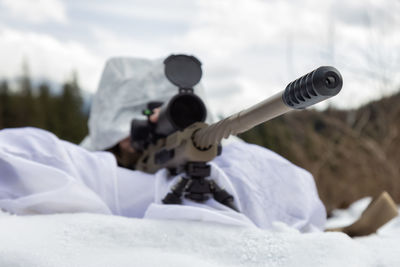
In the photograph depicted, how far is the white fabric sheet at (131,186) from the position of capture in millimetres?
1067

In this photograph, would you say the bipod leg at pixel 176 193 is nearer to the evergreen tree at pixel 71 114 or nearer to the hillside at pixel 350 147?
the hillside at pixel 350 147

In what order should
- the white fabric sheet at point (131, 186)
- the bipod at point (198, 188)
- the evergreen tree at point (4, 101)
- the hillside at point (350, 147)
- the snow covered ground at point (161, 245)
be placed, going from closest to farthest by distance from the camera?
the snow covered ground at point (161, 245) → the white fabric sheet at point (131, 186) → the bipod at point (198, 188) → the hillside at point (350, 147) → the evergreen tree at point (4, 101)

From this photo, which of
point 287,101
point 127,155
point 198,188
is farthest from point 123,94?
point 287,101

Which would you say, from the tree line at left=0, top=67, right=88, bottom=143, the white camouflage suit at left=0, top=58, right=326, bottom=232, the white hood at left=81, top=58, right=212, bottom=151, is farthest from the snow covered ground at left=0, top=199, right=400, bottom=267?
the tree line at left=0, top=67, right=88, bottom=143

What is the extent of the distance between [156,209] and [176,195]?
0.35ft

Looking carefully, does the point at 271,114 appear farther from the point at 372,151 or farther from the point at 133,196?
the point at 372,151

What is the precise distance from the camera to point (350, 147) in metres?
4.89

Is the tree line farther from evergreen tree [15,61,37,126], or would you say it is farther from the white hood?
the white hood

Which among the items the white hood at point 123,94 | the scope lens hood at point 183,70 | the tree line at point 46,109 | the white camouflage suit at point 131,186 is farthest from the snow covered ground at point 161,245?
the tree line at point 46,109

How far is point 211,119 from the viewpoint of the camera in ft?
6.68

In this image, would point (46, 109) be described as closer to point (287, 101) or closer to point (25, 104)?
point (25, 104)

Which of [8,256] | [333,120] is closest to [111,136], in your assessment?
[8,256]

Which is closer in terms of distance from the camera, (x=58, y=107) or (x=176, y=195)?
(x=176, y=195)

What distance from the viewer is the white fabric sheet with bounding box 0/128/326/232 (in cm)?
107
